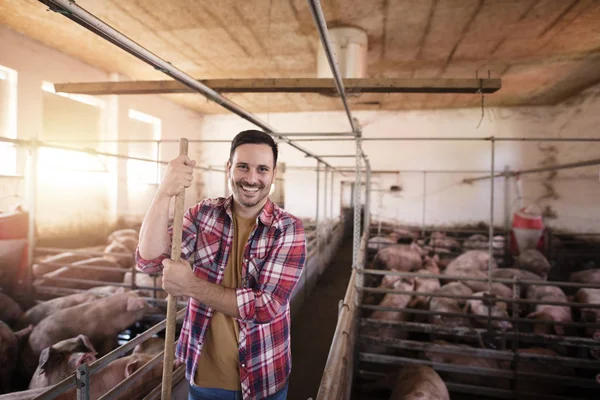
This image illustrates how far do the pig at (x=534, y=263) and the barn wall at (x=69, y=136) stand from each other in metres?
8.56

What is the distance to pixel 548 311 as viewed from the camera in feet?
14.2

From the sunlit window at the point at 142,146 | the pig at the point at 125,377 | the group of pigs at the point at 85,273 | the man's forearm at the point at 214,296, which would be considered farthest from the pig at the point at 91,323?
the sunlit window at the point at 142,146

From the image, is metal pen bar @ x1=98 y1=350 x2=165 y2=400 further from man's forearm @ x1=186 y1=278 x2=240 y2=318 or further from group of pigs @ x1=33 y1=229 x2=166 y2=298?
group of pigs @ x1=33 y1=229 x2=166 y2=298

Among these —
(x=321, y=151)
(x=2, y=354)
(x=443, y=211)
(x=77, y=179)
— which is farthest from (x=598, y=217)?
(x=77, y=179)

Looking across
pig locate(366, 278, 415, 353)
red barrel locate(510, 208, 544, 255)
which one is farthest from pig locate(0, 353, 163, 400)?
red barrel locate(510, 208, 544, 255)

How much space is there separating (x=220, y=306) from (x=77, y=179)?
7435 mm

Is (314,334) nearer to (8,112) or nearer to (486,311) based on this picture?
(486,311)

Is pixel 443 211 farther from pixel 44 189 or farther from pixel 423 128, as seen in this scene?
pixel 44 189

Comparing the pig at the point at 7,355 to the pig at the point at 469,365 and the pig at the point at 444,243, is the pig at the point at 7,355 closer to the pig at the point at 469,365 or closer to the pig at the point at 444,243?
the pig at the point at 469,365

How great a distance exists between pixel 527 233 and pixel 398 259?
3843 millimetres

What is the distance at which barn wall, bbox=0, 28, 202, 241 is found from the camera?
5.74 meters

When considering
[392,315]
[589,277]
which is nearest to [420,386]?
[392,315]

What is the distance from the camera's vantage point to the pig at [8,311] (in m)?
3.87

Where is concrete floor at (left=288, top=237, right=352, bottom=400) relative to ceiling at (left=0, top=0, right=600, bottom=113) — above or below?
below
